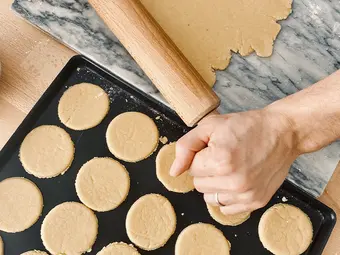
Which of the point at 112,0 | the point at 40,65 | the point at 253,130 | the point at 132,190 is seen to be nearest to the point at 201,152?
the point at 253,130

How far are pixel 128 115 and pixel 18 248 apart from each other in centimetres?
47

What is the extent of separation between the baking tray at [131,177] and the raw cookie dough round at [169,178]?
0.02m

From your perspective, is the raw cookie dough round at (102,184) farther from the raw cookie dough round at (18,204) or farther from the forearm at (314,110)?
the forearm at (314,110)

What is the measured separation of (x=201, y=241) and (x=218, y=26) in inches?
25.4

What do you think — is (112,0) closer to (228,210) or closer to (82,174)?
(82,174)

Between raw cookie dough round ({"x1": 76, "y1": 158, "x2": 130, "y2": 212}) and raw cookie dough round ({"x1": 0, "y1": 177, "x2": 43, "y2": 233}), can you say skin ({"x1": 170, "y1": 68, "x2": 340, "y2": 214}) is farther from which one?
raw cookie dough round ({"x1": 0, "y1": 177, "x2": 43, "y2": 233})

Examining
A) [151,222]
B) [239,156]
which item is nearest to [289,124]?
[239,156]

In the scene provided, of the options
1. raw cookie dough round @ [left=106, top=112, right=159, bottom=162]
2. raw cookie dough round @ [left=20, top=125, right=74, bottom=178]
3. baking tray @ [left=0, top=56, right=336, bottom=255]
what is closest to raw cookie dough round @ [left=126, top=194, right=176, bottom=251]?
baking tray @ [left=0, top=56, right=336, bottom=255]

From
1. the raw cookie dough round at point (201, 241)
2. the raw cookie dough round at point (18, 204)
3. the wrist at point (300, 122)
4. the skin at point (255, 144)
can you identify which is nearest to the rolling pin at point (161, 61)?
the skin at point (255, 144)

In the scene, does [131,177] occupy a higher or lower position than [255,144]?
lower

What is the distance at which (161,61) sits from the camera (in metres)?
1.28

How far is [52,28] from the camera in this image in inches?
58.6

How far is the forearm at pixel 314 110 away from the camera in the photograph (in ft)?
3.85

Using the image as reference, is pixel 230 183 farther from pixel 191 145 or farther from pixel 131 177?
pixel 131 177
